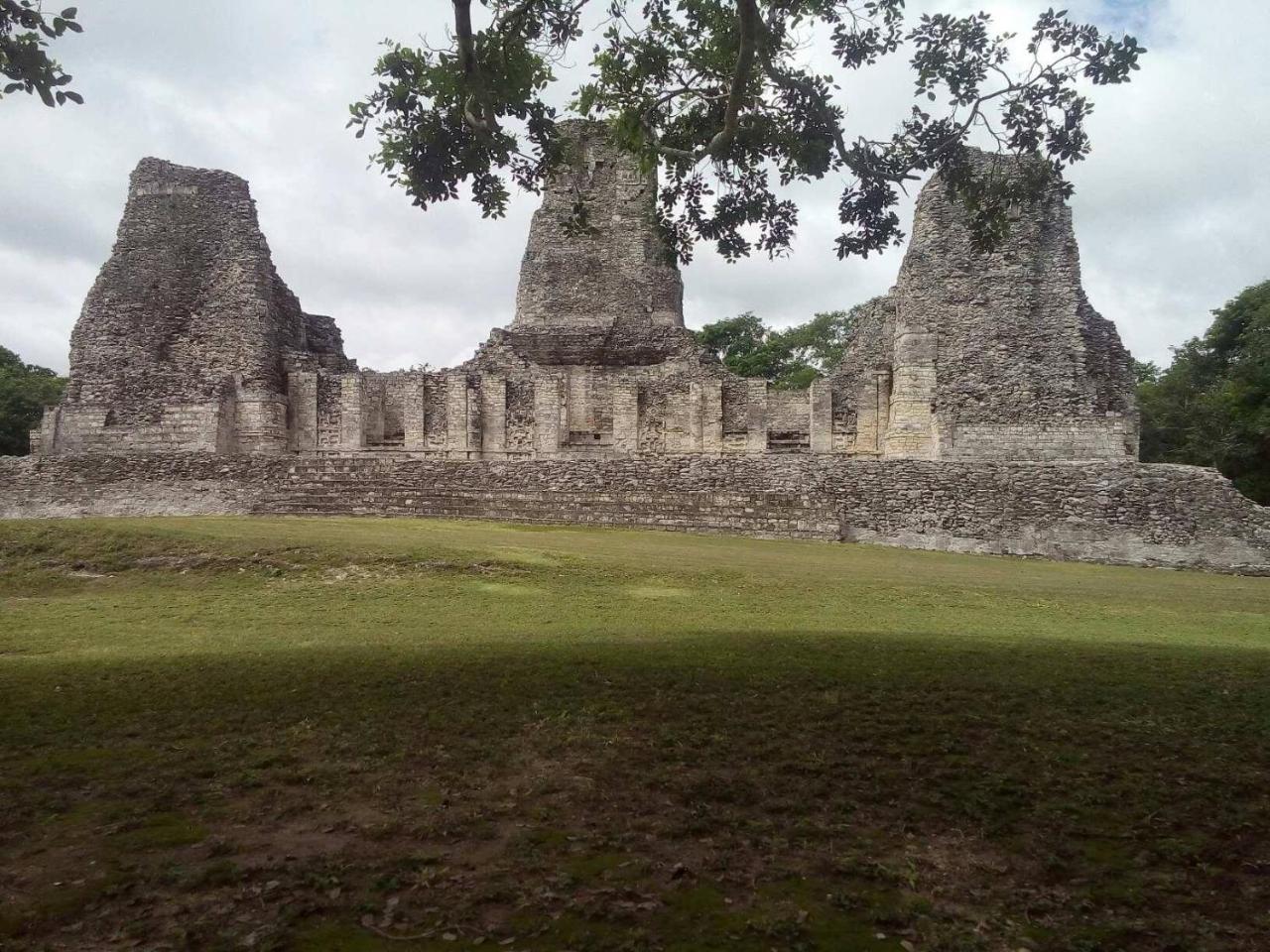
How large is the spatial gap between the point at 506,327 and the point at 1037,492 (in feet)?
60.1

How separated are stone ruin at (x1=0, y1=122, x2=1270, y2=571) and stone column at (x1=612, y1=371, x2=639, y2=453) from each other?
0.06m

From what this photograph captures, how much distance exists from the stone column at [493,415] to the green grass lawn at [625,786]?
16.4 m

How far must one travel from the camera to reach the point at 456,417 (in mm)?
24859

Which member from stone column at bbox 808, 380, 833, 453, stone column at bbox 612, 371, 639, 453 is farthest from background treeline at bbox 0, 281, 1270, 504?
stone column at bbox 612, 371, 639, 453

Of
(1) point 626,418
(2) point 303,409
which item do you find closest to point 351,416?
(2) point 303,409

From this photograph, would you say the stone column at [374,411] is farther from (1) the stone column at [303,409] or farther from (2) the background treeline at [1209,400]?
(2) the background treeline at [1209,400]

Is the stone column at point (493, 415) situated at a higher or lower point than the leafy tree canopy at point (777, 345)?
lower

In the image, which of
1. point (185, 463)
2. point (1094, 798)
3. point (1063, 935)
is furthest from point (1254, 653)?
point (185, 463)

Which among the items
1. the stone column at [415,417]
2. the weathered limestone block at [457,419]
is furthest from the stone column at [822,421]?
the stone column at [415,417]

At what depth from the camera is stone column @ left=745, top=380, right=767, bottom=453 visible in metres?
23.8

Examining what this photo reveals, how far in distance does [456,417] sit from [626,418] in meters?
5.12

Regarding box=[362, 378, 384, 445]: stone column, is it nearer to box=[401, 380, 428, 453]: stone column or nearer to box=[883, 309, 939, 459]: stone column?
box=[401, 380, 428, 453]: stone column

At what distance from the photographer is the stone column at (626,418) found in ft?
77.9

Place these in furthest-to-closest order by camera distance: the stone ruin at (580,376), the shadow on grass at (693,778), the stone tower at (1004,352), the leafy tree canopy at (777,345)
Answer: the leafy tree canopy at (777,345), the stone ruin at (580,376), the stone tower at (1004,352), the shadow on grass at (693,778)
